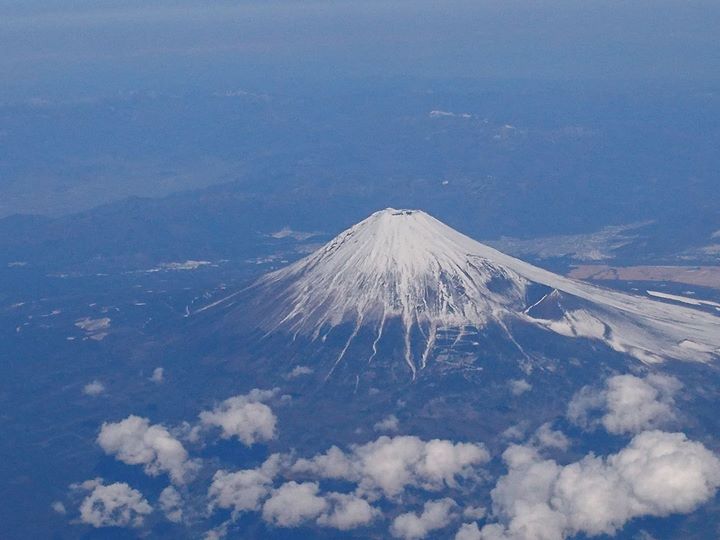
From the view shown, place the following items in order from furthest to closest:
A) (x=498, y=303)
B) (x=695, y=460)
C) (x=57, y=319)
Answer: (x=57, y=319) → (x=498, y=303) → (x=695, y=460)

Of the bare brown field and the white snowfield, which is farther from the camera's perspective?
the bare brown field

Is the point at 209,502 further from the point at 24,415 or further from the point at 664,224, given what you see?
the point at 664,224

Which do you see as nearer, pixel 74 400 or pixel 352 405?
pixel 352 405

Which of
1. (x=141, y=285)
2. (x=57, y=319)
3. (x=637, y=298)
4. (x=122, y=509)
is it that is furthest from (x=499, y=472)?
(x=141, y=285)

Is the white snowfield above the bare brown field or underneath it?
above
